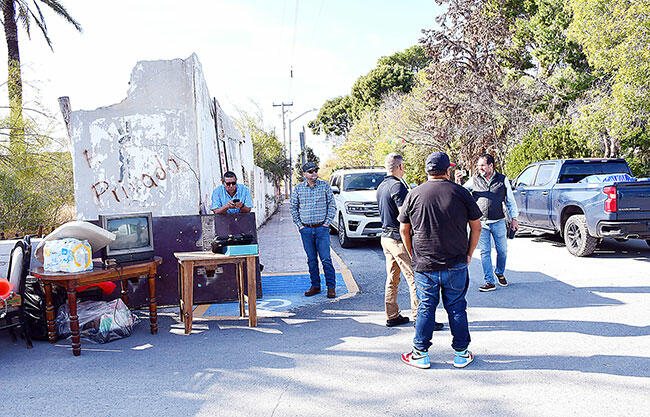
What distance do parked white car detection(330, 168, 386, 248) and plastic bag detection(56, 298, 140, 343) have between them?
6.27 metres

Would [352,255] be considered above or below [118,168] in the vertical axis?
below

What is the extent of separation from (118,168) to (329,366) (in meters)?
4.75

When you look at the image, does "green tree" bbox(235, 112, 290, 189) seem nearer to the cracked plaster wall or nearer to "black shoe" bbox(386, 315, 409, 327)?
the cracked plaster wall

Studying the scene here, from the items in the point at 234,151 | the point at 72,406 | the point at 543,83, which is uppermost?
the point at 543,83

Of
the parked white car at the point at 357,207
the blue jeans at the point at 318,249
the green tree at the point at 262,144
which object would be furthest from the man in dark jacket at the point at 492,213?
the green tree at the point at 262,144

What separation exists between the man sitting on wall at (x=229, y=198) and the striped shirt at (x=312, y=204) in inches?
26.7

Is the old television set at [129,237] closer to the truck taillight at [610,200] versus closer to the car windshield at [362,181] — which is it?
the car windshield at [362,181]

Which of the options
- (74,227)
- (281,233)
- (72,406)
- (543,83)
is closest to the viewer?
(72,406)

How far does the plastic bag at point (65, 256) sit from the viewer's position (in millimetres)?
4953

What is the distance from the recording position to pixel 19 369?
4555mm

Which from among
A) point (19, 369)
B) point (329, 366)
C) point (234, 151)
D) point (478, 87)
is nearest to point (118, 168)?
point (19, 369)

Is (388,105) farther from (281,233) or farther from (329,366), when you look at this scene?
(329,366)

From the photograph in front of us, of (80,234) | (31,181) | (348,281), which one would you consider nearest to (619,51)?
(348,281)

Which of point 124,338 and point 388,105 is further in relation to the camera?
point 388,105
